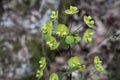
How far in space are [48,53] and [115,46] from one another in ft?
2.52

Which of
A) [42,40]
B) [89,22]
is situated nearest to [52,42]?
[89,22]

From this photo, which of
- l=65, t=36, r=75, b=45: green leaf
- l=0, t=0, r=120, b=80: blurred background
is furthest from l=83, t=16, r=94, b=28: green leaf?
l=0, t=0, r=120, b=80: blurred background

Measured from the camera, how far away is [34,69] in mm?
3598

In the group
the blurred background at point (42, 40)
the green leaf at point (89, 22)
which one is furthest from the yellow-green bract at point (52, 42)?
the blurred background at point (42, 40)

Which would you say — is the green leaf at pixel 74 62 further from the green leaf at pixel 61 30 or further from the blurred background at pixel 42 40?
the blurred background at pixel 42 40

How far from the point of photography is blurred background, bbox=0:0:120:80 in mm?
3652

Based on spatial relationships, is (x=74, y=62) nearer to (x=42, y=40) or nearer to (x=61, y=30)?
(x=61, y=30)

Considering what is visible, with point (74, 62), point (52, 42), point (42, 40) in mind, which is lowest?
point (42, 40)

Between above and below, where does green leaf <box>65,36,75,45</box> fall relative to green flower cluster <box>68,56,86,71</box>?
above

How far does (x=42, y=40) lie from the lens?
12.4ft

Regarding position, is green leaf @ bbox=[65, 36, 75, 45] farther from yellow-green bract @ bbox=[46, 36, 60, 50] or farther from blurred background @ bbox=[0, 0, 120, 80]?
blurred background @ bbox=[0, 0, 120, 80]

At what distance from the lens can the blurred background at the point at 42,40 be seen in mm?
3652

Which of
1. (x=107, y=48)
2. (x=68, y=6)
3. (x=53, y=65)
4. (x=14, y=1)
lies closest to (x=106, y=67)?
(x=107, y=48)

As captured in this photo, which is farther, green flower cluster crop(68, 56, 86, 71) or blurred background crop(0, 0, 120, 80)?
blurred background crop(0, 0, 120, 80)
